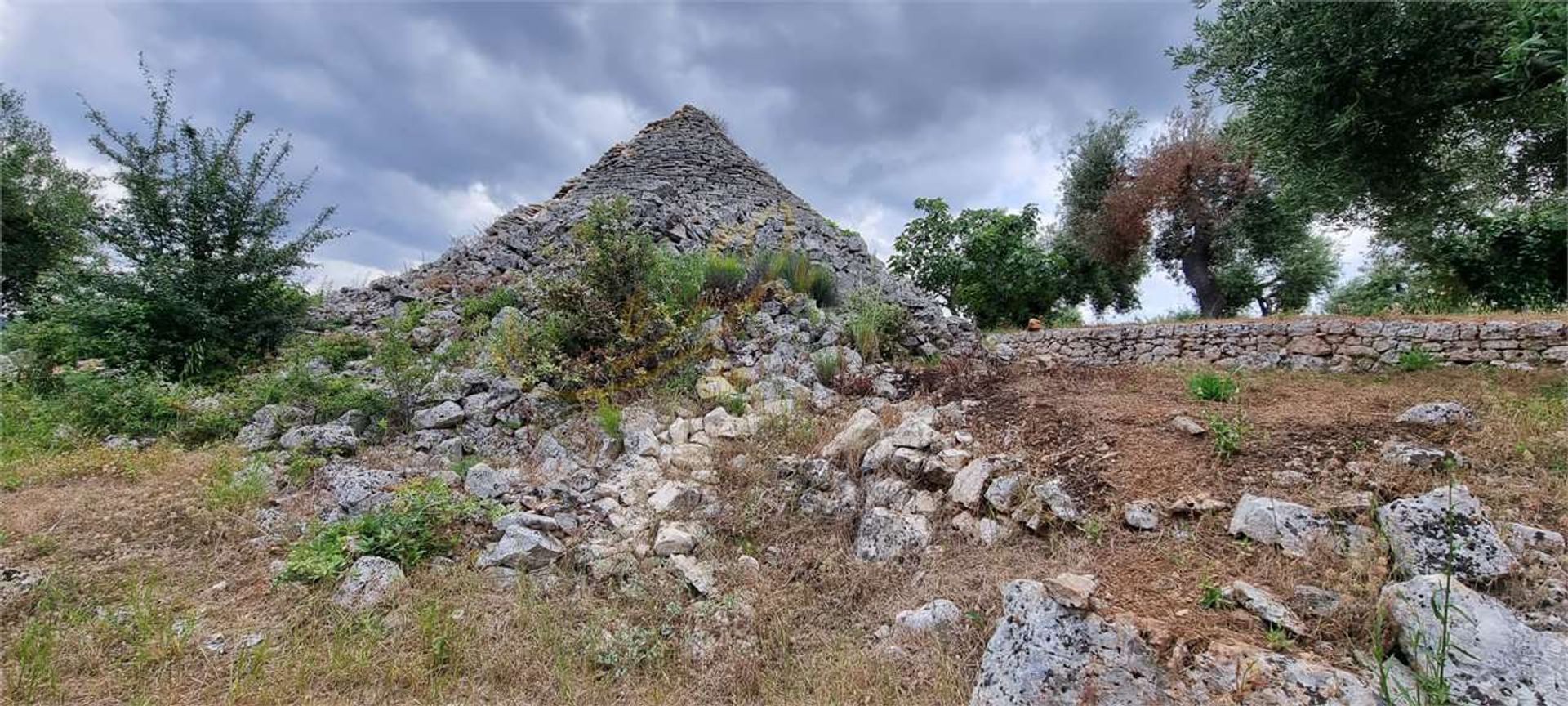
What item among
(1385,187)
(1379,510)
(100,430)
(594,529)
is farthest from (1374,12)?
(100,430)

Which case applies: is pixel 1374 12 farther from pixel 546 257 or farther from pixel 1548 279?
pixel 1548 279

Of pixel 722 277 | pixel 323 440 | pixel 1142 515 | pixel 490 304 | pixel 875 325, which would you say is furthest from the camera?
pixel 490 304

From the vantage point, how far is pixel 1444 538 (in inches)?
99.3

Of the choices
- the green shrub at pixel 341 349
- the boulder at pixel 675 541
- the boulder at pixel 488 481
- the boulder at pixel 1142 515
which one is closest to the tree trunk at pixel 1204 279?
the boulder at pixel 1142 515

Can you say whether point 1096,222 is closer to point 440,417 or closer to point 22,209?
point 440,417

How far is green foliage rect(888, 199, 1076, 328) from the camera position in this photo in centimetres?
1797

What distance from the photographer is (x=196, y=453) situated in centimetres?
537

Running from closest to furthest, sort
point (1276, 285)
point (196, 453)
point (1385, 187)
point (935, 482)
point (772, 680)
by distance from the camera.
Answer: point (772, 680), point (935, 482), point (196, 453), point (1385, 187), point (1276, 285)

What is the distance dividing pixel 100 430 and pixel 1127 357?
14.3m

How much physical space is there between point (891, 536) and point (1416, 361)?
806 cm

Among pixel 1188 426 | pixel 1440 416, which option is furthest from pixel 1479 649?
pixel 1440 416

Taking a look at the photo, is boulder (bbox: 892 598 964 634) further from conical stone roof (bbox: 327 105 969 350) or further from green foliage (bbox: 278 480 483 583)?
conical stone roof (bbox: 327 105 969 350)

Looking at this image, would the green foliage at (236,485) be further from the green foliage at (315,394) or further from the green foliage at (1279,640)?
the green foliage at (1279,640)

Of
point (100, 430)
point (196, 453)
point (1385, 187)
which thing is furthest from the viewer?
point (1385, 187)
